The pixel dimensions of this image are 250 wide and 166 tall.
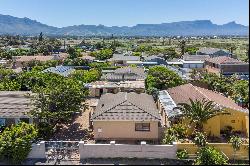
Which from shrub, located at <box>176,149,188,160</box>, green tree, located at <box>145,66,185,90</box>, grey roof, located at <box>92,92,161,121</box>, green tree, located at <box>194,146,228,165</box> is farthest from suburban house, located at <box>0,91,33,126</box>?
green tree, located at <box>145,66,185,90</box>

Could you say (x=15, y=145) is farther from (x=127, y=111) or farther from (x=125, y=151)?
(x=127, y=111)

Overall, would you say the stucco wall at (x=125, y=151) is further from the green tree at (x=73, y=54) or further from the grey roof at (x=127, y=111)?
the green tree at (x=73, y=54)

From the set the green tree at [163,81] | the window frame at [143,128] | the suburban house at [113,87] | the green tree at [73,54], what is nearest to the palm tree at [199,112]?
the window frame at [143,128]

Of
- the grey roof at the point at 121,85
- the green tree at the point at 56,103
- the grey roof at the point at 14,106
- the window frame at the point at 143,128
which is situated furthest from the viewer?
the grey roof at the point at 121,85

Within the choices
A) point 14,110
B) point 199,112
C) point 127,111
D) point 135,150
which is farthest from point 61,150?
point 199,112

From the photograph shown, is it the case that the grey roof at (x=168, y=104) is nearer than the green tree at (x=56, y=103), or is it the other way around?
the green tree at (x=56, y=103)

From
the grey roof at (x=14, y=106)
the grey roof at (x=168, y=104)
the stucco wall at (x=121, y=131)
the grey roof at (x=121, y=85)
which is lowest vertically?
the stucco wall at (x=121, y=131)

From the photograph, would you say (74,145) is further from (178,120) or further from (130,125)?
(178,120)

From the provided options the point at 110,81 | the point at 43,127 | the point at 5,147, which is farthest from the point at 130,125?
the point at 110,81
